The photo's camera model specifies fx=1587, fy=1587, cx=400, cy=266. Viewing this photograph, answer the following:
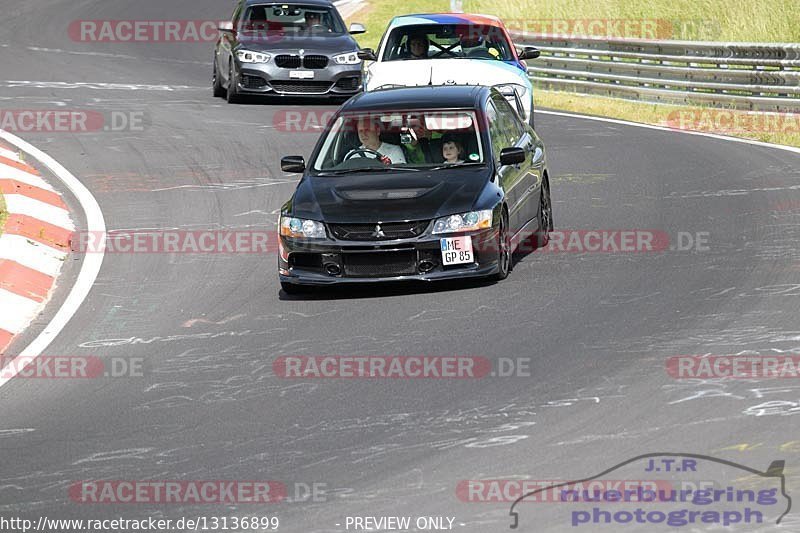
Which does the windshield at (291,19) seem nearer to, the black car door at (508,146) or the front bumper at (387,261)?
the black car door at (508,146)

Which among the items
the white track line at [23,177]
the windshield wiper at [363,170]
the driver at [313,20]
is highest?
the windshield wiper at [363,170]

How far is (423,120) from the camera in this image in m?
12.7

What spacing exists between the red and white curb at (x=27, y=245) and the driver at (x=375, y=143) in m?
2.71

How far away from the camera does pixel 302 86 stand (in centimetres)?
2384

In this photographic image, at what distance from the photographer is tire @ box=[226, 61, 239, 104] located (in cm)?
2409

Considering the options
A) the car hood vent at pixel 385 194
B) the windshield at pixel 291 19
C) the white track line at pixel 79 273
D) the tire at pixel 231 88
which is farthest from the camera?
the windshield at pixel 291 19

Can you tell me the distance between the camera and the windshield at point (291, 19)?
24906 millimetres

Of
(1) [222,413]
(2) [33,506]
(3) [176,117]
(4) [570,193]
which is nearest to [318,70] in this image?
(3) [176,117]

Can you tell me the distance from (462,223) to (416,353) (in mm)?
2079

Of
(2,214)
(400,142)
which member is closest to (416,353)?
(400,142)

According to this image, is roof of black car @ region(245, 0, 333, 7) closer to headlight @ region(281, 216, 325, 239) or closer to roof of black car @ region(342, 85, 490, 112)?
roof of black car @ region(342, 85, 490, 112)

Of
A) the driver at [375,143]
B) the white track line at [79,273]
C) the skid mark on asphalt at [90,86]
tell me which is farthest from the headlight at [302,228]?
the skid mark on asphalt at [90,86]

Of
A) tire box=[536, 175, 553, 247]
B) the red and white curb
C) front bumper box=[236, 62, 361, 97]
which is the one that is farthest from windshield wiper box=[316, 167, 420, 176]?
front bumper box=[236, 62, 361, 97]

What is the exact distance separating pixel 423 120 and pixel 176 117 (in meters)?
10.5
